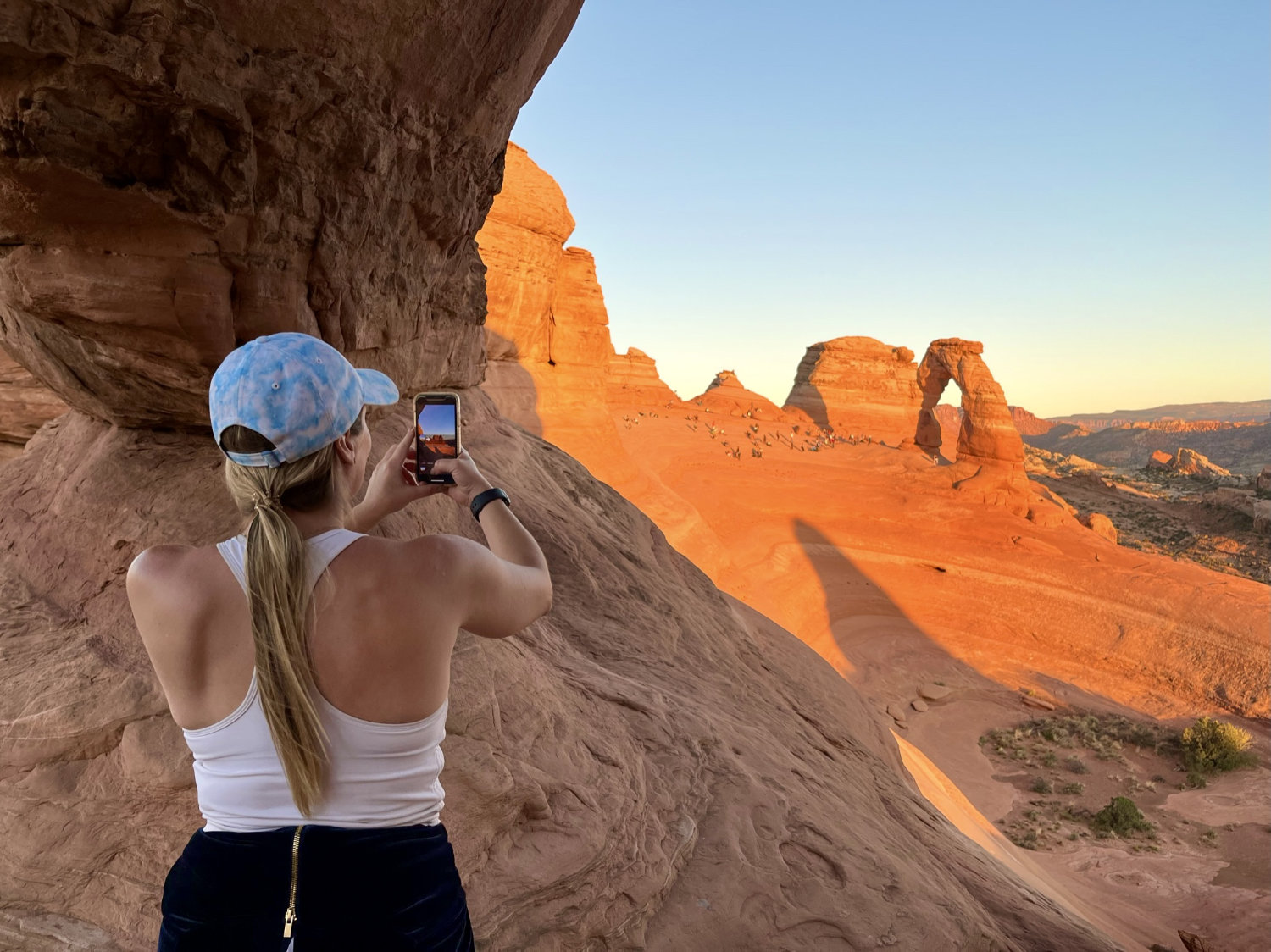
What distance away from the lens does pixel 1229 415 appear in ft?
380

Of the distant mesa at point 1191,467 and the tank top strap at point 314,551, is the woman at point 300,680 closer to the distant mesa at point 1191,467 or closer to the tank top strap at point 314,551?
the tank top strap at point 314,551

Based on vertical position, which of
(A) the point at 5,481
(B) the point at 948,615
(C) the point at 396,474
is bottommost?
(B) the point at 948,615

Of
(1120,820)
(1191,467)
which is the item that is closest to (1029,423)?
(1191,467)

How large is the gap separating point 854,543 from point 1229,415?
135 metres

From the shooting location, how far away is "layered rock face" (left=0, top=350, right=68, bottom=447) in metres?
4.64

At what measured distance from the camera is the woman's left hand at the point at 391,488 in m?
1.68

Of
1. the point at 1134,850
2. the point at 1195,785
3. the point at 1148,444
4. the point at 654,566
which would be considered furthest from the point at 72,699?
the point at 1148,444

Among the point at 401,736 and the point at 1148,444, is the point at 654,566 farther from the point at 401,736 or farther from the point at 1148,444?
the point at 1148,444

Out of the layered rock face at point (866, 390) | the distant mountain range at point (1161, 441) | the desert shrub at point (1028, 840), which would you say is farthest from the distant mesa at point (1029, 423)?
the desert shrub at point (1028, 840)

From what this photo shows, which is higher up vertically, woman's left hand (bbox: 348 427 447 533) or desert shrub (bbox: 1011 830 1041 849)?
woman's left hand (bbox: 348 427 447 533)

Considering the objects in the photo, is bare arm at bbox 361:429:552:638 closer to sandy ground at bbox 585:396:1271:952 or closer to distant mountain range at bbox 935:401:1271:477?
sandy ground at bbox 585:396:1271:952

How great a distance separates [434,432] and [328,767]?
788mm

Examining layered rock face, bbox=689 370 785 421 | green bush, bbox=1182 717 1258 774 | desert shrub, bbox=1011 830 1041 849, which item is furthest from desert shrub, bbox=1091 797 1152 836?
layered rock face, bbox=689 370 785 421

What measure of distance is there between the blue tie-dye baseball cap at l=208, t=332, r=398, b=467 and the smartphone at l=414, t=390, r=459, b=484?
1.16 ft
